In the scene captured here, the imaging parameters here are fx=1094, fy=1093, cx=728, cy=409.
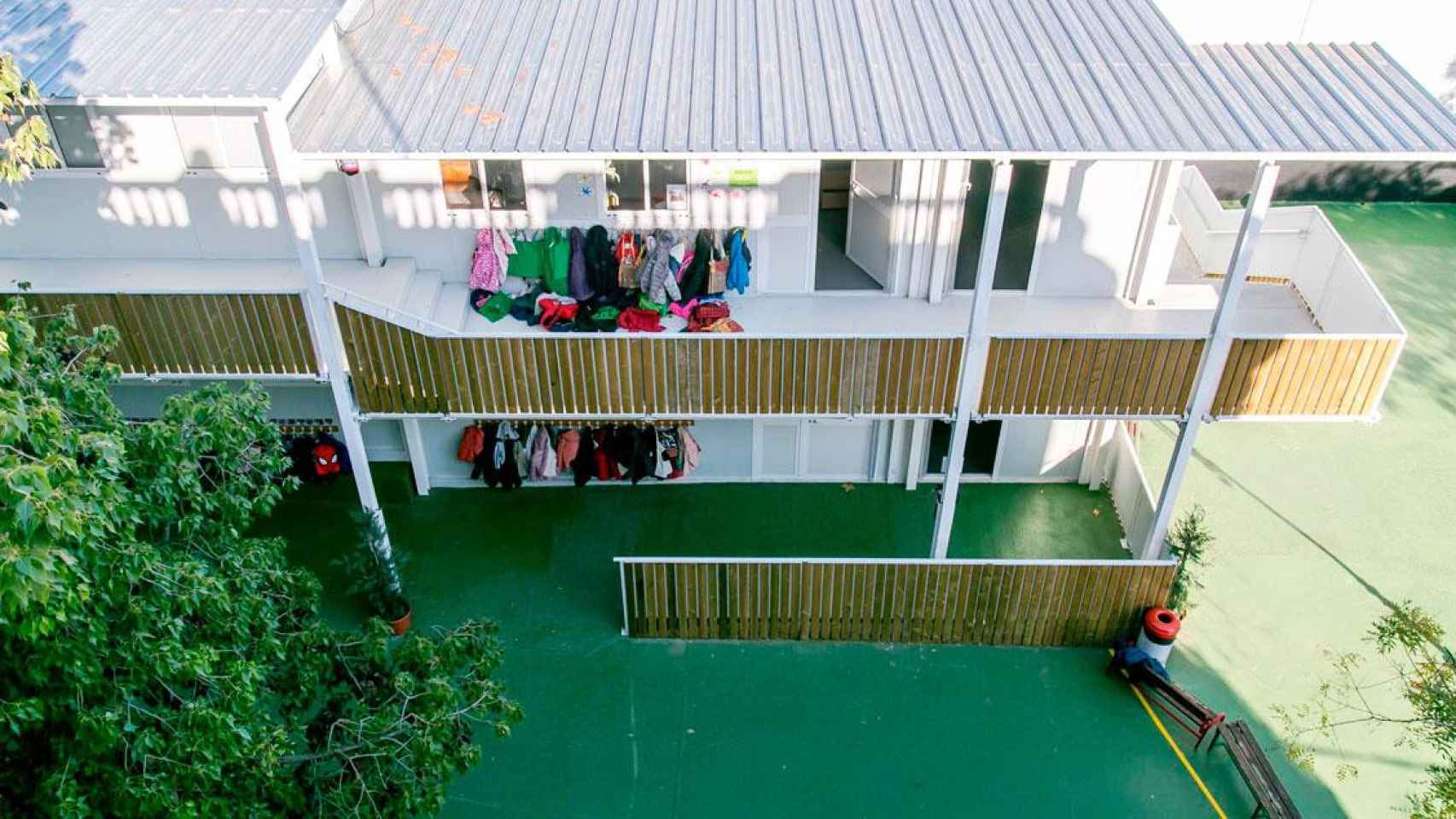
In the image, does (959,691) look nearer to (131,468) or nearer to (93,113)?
(131,468)

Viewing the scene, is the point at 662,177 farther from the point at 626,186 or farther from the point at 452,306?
the point at 452,306

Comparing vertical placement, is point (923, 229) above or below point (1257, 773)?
above

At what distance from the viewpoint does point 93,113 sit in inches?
489

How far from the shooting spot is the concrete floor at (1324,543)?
1266 centimetres

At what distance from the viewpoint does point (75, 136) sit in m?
12.6

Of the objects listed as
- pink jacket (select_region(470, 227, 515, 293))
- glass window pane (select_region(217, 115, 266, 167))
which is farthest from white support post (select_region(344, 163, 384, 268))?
pink jacket (select_region(470, 227, 515, 293))

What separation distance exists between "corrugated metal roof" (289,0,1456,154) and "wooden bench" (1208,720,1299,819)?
20.0 feet

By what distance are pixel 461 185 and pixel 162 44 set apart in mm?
3456

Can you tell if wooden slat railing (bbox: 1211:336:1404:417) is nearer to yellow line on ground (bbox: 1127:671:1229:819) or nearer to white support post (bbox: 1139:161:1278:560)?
white support post (bbox: 1139:161:1278:560)

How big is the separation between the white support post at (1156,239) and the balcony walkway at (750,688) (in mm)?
3582

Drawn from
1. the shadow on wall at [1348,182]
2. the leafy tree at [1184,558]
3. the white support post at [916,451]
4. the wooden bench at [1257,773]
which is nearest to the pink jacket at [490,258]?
the white support post at [916,451]

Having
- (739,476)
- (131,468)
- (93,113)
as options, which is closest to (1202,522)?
(739,476)

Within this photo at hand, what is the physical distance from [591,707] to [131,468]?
6684 mm

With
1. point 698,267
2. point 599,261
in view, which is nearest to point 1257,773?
point 698,267
